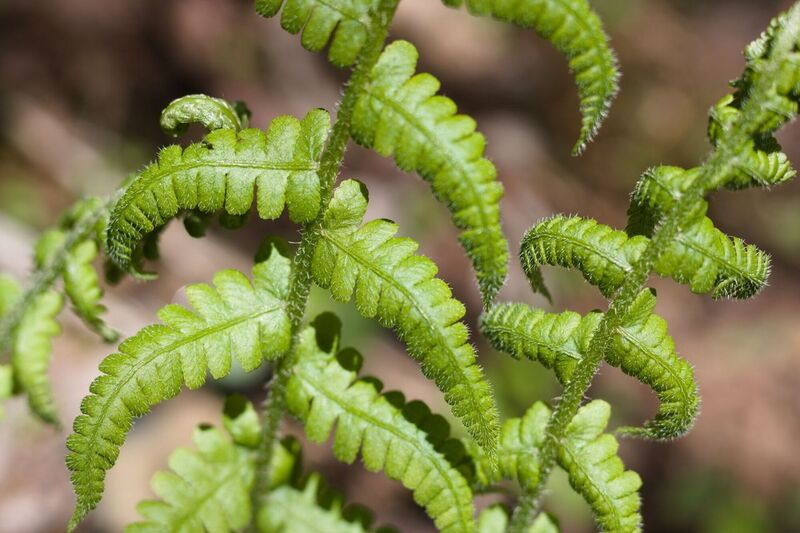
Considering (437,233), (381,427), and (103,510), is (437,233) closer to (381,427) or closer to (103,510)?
(103,510)

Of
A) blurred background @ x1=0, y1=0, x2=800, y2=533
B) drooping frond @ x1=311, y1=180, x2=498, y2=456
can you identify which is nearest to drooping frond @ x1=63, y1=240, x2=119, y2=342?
drooping frond @ x1=311, y1=180, x2=498, y2=456

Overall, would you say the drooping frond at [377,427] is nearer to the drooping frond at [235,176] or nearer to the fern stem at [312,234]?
the fern stem at [312,234]

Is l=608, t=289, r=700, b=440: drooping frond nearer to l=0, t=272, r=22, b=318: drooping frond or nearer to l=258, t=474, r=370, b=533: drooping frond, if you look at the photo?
l=258, t=474, r=370, b=533: drooping frond

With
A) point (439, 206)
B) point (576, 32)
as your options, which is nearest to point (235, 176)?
point (576, 32)

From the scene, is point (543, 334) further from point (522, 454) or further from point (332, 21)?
point (332, 21)

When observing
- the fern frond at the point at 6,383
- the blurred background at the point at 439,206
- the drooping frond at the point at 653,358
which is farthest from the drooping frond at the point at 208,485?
the blurred background at the point at 439,206

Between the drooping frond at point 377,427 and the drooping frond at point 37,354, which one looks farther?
the drooping frond at point 37,354

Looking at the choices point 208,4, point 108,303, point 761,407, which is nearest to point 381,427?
point 108,303
